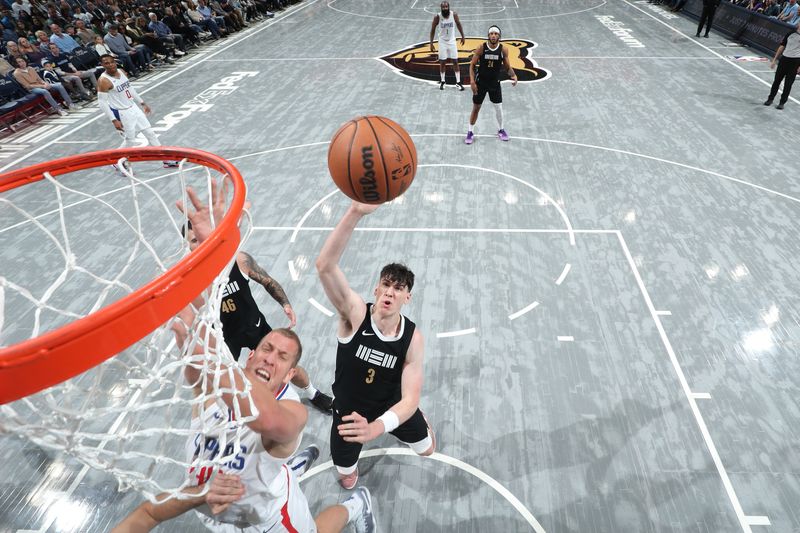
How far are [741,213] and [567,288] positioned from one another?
292 cm

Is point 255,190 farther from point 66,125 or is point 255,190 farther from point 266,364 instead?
point 66,125

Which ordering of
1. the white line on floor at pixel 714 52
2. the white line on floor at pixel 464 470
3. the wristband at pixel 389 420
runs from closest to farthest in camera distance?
the wristband at pixel 389 420
the white line on floor at pixel 464 470
the white line on floor at pixel 714 52

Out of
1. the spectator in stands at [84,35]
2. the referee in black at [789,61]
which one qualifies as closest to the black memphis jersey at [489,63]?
the referee in black at [789,61]

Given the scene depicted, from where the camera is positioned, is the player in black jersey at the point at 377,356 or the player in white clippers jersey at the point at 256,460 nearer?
the player in white clippers jersey at the point at 256,460

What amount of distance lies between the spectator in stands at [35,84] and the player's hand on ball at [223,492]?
446 inches

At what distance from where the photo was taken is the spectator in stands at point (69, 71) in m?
10.8

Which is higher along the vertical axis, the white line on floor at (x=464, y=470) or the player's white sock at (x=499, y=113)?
the player's white sock at (x=499, y=113)

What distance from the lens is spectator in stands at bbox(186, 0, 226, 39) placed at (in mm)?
15023

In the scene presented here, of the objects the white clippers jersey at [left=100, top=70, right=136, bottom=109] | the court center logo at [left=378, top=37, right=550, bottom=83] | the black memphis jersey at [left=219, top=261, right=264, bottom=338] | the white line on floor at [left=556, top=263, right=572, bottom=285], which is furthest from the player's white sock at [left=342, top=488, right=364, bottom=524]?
the court center logo at [left=378, top=37, right=550, bottom=83]

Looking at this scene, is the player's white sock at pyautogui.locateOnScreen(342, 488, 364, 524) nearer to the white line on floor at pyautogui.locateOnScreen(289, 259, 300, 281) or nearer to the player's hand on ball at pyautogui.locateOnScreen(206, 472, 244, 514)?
the player's hand on ball at pyautogui.locateOnScreen(206, 472, 244, 514)

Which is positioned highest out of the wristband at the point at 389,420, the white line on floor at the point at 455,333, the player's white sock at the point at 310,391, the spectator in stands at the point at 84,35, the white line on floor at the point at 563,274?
the spectator in stands at the point at 84,35

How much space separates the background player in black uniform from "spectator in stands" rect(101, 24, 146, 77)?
11.4 metres

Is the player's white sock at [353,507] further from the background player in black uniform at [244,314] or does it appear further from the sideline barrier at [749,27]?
the sideline barrier at [749,27]

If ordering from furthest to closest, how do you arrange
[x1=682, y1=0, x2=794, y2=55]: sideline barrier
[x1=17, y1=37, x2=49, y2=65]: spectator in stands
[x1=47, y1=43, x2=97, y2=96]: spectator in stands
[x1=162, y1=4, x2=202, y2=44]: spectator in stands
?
1. [x1=162, y1=4, x2=202, y2=44]: spectator in stands
2. [x1=682, y1=0, x2=794, y2=55]: sideline barrier
3. [x1=47, y1=43, x2=97, y2=96]: spectator in stands
4. [x1=17, y1=37, x2=49, y2=65]: spectator in stands
